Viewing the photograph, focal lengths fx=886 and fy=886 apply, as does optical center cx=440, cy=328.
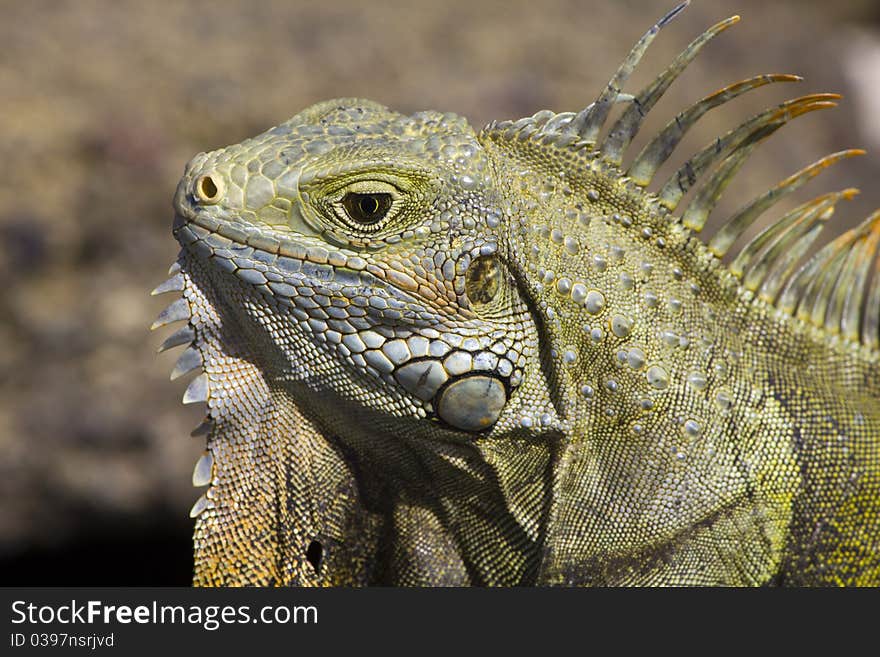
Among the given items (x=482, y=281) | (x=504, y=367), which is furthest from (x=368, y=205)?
(x=504, y=367)

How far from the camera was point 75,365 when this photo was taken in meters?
5.55

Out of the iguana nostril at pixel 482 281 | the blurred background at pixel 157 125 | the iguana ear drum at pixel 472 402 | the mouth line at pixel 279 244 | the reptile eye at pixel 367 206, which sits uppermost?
the blurred background at pixel 157 125

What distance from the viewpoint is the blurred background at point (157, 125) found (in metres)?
4.93

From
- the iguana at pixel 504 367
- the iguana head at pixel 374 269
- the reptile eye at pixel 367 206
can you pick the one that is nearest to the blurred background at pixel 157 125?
the iguana at pixel 504 367

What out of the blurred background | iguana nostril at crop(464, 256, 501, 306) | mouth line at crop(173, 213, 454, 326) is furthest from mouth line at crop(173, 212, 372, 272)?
the blurred background

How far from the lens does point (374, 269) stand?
2045 mm

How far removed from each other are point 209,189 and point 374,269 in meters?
0.43

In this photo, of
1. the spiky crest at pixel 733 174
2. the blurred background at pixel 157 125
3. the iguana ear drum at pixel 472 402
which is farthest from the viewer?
the blurred background at pixel 157 125

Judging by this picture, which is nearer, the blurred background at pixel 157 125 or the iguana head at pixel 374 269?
the iguana head at pixel 374 269

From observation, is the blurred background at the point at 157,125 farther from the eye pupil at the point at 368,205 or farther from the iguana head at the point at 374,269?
the eye pupil at the point at 368,205

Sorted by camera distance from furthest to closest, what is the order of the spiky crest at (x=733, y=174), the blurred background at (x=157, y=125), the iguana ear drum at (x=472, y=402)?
1. the blurred background at (x=157, y=125)
2. the spiky crest at (x=733, y=174)
3. the iguana ear drum at (x=472, y=402)

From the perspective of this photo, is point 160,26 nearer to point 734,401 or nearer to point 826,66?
point 826,66

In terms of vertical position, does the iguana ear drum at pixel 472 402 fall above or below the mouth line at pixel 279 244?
below

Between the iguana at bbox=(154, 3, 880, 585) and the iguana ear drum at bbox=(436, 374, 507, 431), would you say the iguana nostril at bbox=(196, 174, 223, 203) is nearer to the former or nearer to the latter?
the iguana at bbox=(154, 3, 880, 585)
